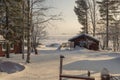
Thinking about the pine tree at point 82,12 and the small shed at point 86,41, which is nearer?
the small shed at point 86,41

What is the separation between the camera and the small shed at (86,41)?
5822 cm

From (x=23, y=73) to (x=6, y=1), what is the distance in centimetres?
1376

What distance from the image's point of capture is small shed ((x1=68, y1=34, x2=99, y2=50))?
5822 cm

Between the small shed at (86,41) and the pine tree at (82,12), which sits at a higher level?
the pine tree at (82,12)

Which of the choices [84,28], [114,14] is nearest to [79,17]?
[84,28]

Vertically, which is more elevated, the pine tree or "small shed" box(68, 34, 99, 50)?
the pine tree

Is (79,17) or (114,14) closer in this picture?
(114,14)

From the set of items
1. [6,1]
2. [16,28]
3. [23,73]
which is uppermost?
[6,1]

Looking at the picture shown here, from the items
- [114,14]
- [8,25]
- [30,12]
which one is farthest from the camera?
[114,14]

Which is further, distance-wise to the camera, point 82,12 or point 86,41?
point 82,12

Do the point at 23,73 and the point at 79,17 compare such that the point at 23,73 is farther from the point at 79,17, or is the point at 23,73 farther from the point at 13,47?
the point at 79,17

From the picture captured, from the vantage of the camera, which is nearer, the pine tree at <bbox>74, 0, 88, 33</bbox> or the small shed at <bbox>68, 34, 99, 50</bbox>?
the small shed at <bbox>68, 34, 99, 50</bbox>

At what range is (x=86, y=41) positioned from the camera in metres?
58.1

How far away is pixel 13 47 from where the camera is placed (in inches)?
1895
